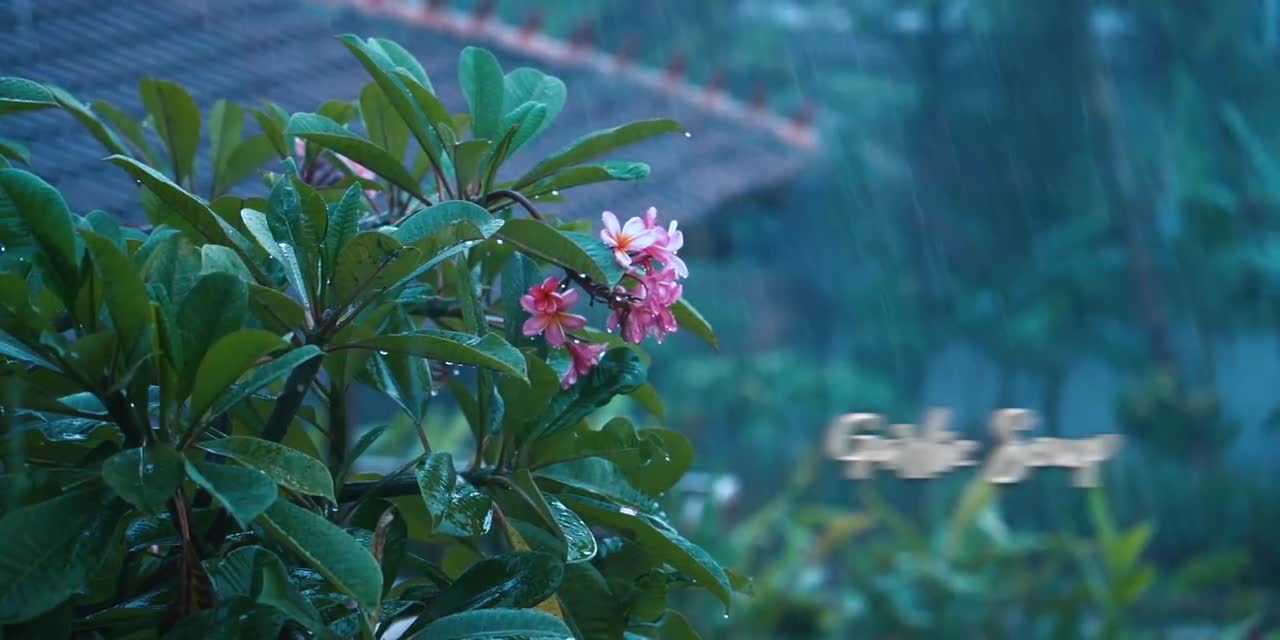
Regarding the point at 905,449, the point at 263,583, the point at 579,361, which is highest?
the point at 579,361

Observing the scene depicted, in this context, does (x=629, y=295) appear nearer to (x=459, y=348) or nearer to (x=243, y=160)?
(x=459, y=348)

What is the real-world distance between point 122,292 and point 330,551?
0.19 m

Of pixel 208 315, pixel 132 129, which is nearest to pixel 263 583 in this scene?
pixel 208 315

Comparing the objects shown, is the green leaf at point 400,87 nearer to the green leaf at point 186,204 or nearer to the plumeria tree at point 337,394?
the plumeria tree at point 337,394

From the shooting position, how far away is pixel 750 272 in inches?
356

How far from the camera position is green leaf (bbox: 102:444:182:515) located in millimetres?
659

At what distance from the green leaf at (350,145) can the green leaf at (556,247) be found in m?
0.13

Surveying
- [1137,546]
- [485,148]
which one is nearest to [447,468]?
[485,148]

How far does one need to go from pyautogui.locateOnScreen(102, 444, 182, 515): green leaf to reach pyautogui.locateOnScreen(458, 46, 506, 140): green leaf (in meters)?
0.36

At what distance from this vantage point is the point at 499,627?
747mm

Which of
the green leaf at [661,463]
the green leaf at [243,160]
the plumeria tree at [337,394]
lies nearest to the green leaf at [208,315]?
the plumeria tree at [337,394]

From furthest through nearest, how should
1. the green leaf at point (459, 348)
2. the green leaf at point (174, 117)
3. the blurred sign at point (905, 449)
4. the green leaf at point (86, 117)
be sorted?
the blurred sign at point (905, 449)
the green leaf at point (174, 117)
the green leaf at point (86, 117)
the green leaf at point (459, 348)

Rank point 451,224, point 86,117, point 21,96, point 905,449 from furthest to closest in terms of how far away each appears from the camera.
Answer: point 905,449 → point 86,117 → point 21,96 → point 451,224

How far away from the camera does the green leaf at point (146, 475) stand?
66 cm
